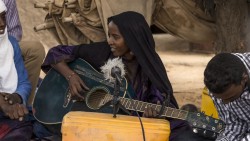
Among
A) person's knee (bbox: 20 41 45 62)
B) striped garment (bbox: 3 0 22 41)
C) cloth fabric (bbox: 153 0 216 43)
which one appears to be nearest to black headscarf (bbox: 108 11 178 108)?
person's knee (bbox: 20 41 45 62)

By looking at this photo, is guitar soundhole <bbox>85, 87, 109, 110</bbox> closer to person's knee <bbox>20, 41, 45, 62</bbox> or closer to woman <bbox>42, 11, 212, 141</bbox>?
woman <bbox>42, 11, 212, 141</bbox>

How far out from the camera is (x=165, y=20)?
6.12 m

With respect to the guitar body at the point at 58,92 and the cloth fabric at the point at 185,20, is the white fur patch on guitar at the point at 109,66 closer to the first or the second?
the guitar body at the point at 58,92

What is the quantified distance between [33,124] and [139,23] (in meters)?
1.22

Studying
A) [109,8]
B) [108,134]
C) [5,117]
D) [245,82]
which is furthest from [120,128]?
[109,8]

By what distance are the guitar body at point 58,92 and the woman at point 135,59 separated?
2.6 inches

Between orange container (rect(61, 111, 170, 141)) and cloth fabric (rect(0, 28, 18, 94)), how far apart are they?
91 cm

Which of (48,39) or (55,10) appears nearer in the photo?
(55,10)

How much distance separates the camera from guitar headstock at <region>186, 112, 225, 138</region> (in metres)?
3.59

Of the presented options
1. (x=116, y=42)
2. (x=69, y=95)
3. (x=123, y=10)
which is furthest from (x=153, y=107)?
(x=123, y=10)

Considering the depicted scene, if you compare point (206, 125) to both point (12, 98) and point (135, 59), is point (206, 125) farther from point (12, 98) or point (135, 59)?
point (12, 98)

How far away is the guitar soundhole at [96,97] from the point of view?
14.1 feet

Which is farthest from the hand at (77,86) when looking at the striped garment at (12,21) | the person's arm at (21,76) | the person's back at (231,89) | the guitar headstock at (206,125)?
the person's back at (231,89)

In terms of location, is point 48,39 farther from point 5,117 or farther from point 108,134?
point 108,134
